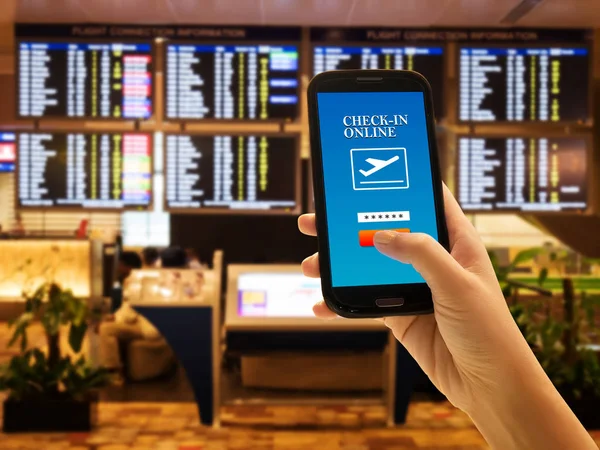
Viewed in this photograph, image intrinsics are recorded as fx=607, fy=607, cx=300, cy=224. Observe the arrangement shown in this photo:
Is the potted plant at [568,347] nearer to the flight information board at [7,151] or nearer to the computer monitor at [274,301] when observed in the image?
the computer monitor at [274,301]

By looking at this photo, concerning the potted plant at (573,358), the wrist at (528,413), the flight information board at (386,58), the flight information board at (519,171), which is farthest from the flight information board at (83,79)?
the wrist at (528,413)

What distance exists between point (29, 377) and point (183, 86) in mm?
2380

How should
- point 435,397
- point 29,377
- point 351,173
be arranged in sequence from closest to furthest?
point 351,173, point 29,377, point 435,397

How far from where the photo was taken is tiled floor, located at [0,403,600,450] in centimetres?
423

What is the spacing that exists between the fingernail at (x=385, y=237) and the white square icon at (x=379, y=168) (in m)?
0.16

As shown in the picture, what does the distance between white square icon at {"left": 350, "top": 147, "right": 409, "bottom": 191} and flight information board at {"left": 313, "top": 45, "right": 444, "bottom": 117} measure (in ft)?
11.3

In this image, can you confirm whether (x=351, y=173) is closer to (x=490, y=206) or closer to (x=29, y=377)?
(x=490, y=206)

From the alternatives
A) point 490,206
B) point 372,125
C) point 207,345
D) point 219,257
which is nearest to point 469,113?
point 490,206

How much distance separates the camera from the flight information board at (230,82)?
4434 millimetres

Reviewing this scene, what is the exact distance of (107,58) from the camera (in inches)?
175

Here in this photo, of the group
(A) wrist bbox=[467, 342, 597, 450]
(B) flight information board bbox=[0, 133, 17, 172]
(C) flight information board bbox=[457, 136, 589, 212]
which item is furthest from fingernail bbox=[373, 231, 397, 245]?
(B) flight information board bbox=[0, 133, 17, 172]

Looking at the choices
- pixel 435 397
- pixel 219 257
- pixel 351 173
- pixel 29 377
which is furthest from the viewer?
pixel 435 397

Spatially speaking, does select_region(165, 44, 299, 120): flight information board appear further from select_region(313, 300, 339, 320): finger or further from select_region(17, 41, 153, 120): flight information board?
select_region(313, 300, 339, 320): finger

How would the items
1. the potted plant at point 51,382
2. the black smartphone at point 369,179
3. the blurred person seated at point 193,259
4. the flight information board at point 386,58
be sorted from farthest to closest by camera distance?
1. the blurred person seated at point 193,259
2. the flight information board at point 386,58
3. the potted plant at point 51,382
4. the black smartphone at point 369,179
